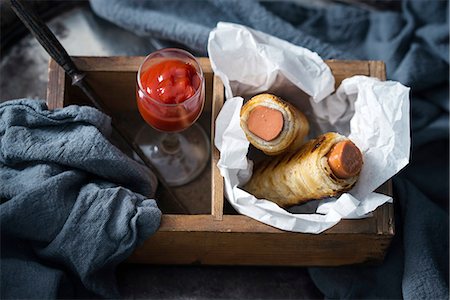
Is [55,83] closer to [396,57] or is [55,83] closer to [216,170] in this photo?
[216,170]

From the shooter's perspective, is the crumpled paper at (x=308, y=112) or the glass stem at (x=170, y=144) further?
the glass stem at (x=170, y=144)

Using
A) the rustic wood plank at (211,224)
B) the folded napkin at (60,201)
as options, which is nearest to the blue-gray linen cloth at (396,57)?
the rustic wood plank at (211,224)

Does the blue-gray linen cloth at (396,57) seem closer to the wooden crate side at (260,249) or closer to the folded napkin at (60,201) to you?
the wooden crate side at (260,249)

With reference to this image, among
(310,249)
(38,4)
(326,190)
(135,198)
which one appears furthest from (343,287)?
(38,4)

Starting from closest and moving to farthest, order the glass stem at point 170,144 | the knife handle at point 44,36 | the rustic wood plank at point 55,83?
the knife handle at point 44,36 < the rustic wood plank at point 55,83 < the glass stem at point 170,144

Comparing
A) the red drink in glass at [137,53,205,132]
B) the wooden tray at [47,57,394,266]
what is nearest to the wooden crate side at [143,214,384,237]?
the wooden tray at [47,57,394,266]

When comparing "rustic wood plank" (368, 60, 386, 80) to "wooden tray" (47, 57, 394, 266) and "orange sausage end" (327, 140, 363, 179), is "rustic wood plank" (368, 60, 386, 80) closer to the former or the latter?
"wooden tray" (47, 57, 394, 266)

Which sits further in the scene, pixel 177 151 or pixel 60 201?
pixel 177 151

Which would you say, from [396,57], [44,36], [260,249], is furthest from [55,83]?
[396,57]
